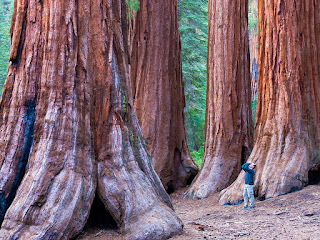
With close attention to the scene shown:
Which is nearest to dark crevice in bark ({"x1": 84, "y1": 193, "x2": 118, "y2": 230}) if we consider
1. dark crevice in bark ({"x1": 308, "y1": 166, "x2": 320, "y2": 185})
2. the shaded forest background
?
dark crevice in bark ({"x1": 308, "y1": 166, "x2": 320, "y2": 185})

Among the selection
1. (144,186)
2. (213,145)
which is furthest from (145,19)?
(144,186)

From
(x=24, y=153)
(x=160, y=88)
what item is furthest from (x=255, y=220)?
(x=160, y=88)

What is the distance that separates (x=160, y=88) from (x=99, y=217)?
6.55 metres

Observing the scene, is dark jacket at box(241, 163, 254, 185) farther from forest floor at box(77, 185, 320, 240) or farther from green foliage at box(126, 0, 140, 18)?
green foliage at box(126, 0, 140, 18)

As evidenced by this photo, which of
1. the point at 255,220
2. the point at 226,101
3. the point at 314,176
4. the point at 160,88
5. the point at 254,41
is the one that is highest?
the point at 254,41

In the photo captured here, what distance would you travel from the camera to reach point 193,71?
17969mm

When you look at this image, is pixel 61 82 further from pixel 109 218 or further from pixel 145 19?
pixel 145 19

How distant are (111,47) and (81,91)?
2.35 feet

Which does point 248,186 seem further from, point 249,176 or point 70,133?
point 70,133

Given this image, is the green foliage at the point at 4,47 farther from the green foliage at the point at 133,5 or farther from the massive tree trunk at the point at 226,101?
the massive tree trunk at the point at 226,101

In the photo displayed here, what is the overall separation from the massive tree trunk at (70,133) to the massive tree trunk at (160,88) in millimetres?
5620

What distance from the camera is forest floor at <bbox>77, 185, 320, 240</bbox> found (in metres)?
4.31

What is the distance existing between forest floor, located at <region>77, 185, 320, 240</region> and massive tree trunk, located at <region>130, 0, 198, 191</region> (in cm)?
185

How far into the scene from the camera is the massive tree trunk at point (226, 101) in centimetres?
964
